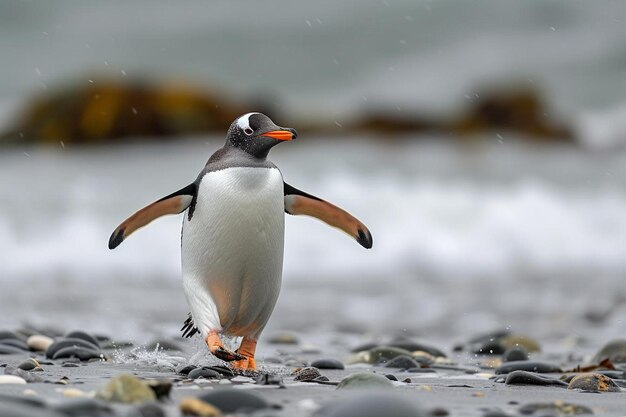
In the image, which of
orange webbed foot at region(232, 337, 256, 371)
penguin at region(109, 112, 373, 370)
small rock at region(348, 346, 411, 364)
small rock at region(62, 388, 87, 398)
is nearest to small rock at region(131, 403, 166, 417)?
small rock at region(62, 388, 87, 398)

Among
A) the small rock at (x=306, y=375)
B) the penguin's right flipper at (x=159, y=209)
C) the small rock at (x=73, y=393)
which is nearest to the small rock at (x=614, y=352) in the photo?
the small rock at (x=306, y=375)

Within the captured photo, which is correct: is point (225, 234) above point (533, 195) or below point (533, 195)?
below

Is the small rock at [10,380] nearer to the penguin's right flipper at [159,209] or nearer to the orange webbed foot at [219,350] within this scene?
the orange webbed foot at [219,350]

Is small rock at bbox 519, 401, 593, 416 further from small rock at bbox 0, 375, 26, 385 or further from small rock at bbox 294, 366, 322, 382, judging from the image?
small rock at bbox 0, 375, 26, 385

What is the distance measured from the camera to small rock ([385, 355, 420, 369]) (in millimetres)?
4801

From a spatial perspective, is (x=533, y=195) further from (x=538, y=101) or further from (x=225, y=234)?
(x=225, y=234)

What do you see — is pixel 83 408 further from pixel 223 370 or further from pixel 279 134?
pixel 279 134

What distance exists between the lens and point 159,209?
14.8 ft

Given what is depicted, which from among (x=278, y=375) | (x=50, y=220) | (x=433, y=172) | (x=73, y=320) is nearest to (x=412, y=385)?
(x=278, y=375)

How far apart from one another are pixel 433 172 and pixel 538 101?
5.83m

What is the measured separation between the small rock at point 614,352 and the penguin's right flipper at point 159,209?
8.23ft

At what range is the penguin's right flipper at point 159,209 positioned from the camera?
4465 millimetres

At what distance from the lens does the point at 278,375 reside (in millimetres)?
4109

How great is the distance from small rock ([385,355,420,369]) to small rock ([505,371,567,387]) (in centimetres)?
80
